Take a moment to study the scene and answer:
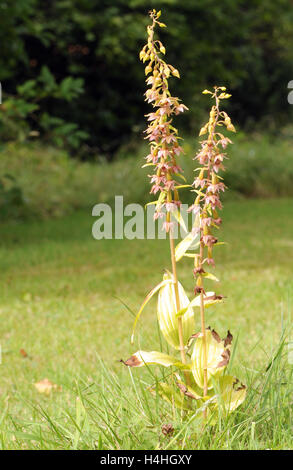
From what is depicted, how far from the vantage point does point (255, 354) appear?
3414mm

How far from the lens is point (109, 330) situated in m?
4.04

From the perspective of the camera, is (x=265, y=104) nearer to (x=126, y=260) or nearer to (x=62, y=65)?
(x=62, y=65)

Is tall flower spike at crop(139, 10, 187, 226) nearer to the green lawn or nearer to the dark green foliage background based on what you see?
the green lawn

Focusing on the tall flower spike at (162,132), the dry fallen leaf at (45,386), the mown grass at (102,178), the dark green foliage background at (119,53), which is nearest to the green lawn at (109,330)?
the dry fallen leaf at (45,386)

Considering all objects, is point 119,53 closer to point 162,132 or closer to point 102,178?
point 102,178

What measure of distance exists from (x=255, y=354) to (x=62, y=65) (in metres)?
12.5

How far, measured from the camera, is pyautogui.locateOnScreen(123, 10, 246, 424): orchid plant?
1893 mm

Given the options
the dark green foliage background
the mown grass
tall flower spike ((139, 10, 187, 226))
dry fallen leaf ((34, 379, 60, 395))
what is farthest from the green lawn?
the dark green foliage background

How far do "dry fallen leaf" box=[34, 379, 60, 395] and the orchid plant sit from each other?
1.11 meters

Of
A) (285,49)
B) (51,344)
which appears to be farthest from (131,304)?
(285,49)

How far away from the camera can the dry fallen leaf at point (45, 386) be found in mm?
3094

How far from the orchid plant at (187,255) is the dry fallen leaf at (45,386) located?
3.65ft

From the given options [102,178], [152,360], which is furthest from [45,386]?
[102,178]

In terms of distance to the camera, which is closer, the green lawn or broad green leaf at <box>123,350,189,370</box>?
broad green leaf at <box>123,350,189,370</box>
